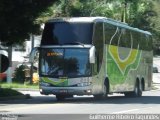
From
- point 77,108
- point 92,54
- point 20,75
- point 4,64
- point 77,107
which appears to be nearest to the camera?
point 77,108

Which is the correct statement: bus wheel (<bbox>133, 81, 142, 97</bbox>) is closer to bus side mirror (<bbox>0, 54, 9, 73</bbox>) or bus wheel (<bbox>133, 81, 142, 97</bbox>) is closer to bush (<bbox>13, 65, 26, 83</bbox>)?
bus side mirror (<bbox>0, 54, 9, 73</bbox>)

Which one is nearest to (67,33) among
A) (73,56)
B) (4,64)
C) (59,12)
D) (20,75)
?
(73,56)

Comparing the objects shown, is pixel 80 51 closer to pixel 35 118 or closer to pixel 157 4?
pixel 35 118

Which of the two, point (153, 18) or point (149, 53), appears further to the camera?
point (153, 18)

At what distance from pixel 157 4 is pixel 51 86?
5253 centimetres

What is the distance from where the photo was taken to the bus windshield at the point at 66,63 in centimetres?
3131

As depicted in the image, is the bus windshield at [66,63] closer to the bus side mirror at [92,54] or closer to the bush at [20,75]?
the bus side mirror at [92,54]

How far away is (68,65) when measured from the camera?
31359mm

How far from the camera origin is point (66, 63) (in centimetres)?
3142

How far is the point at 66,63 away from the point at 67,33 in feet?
4.93

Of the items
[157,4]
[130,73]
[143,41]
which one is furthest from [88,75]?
[157,4]

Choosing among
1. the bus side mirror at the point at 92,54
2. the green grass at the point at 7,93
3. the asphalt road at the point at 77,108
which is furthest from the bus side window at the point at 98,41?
the green grass at the point at 7,93

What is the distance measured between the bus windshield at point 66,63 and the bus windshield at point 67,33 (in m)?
0.46

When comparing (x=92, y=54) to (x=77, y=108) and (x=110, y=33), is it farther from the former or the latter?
(x=77, y=108)
